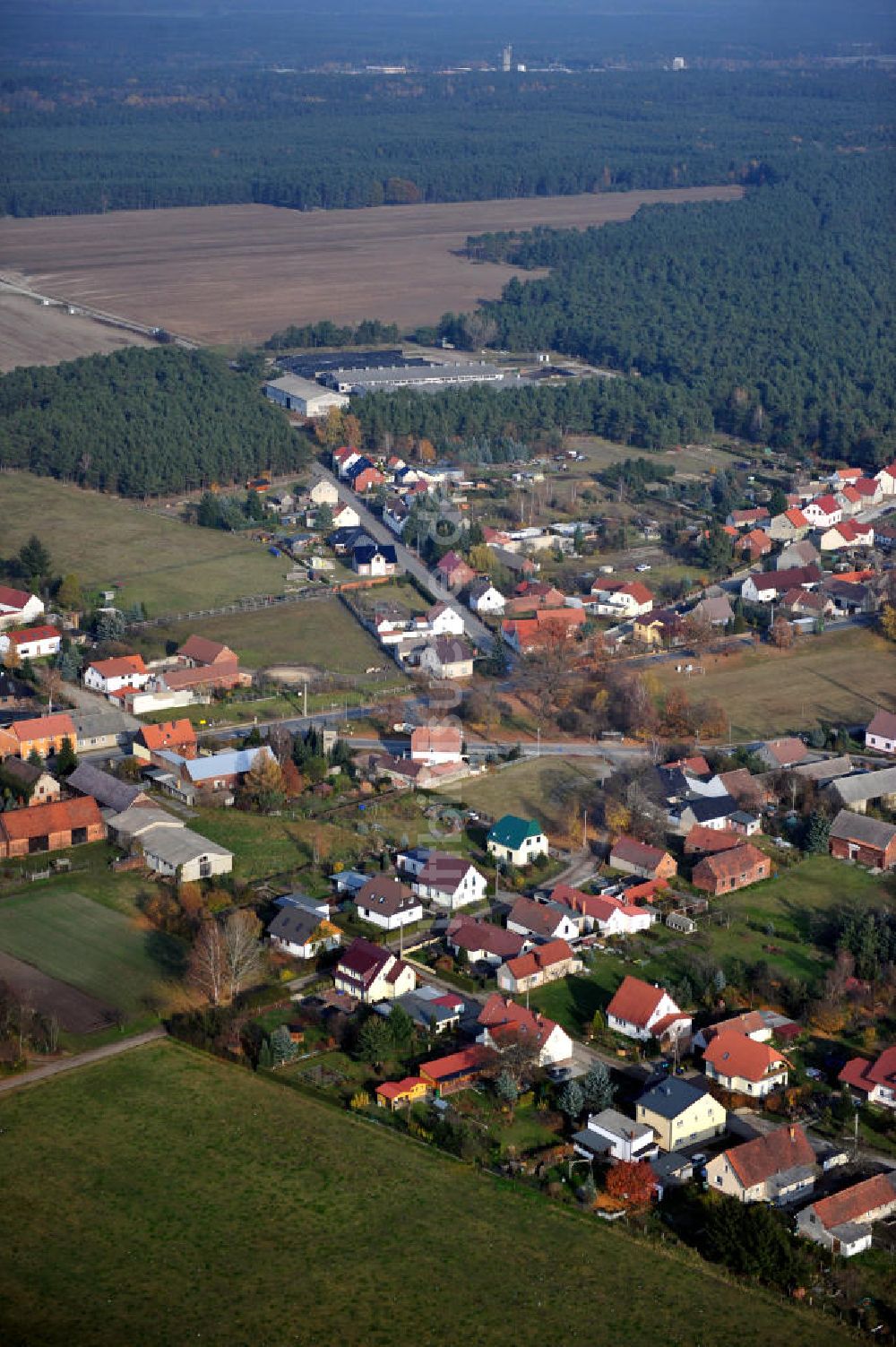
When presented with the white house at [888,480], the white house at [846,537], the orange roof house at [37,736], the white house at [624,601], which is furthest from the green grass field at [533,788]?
the white house at [888,480]

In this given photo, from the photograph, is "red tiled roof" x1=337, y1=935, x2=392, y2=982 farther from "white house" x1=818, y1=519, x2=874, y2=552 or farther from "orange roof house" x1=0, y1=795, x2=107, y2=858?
"white house" x1=818, y1=519, x2=874, y2=552

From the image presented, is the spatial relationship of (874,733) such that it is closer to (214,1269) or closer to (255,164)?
(214,1269)

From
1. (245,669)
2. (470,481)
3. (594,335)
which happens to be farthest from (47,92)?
(245,669)

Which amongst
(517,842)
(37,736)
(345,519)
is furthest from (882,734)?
(345,519)

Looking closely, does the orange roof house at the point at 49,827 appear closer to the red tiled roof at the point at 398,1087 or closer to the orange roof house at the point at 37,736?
the orange roof house at the point at 37,736

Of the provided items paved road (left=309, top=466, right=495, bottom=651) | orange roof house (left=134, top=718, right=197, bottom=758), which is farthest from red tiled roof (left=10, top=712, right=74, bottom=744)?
paved road (left=309, top=466, right=495, bottom=651)

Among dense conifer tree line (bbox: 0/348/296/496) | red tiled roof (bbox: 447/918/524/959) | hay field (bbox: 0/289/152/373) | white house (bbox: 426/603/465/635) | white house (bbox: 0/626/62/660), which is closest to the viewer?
red tiled roof (bbox: 447/918/524/959)

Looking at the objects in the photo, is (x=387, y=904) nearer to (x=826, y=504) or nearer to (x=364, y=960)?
(x=364, y=960)
